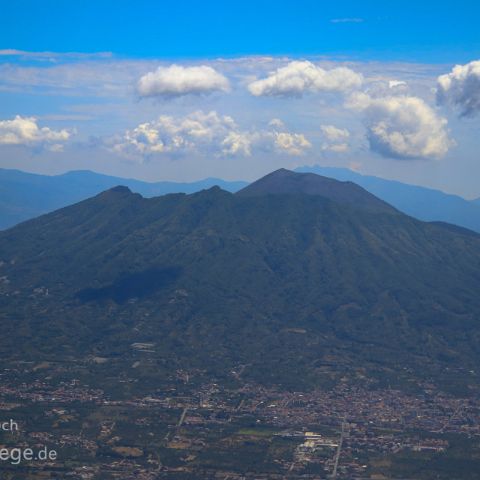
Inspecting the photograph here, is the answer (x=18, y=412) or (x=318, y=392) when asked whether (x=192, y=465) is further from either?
(x=318, y=392)

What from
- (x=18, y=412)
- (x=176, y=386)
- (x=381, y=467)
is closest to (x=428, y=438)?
(x=381, y=467)

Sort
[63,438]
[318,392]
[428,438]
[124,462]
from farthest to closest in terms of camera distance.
→ [318,392] → [428,438] → [63,438] → [124,462]

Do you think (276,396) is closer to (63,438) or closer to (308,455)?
(308,455)

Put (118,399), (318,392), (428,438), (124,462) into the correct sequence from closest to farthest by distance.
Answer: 1. (124,462)
2. (428,438)
3. (118,399)
4. (318,392)

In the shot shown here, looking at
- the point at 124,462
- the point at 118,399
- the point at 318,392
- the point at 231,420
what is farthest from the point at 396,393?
the point at 124,462

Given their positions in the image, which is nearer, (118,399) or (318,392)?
(118,399)

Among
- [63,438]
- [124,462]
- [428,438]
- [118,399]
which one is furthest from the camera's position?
[118,399]

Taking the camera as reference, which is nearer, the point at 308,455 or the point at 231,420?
the point at 308,455

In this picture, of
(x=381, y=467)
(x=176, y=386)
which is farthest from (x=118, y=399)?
(x=381, y=467)

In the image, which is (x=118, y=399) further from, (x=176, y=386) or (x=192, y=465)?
(x=192, y=465)
